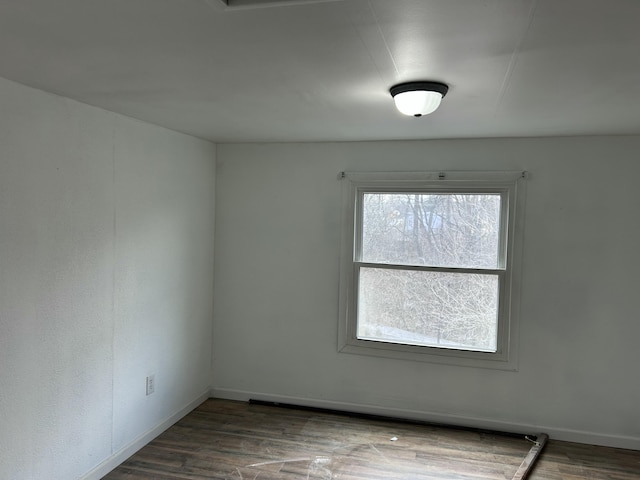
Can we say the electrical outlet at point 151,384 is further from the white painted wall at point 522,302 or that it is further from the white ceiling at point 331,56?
the white ceiling at point 331,56

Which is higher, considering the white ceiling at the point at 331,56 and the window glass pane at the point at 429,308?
the white ceiling at the point at 331,56

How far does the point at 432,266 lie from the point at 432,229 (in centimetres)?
Result: 29

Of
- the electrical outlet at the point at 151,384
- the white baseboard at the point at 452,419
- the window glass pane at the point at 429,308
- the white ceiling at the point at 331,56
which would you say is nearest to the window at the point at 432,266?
the window glass pane at the point at 429,308

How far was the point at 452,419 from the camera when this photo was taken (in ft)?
11.8

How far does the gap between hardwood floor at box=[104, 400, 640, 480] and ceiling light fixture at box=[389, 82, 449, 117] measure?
2177 mm

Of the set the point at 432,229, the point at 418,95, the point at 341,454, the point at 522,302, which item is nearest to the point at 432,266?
the point at 432,229

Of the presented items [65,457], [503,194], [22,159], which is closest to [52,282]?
[22,159]

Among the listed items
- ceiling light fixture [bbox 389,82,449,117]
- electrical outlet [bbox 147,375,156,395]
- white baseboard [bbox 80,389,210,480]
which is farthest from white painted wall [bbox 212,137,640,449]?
ceiling light fixture [bbox 389,82,449,117]

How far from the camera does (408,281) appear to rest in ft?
12.1

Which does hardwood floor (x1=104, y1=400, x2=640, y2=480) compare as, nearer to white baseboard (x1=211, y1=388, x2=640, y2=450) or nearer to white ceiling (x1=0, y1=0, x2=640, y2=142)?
white baseboard (x1=211, y1=388, x2=640, y2=450)

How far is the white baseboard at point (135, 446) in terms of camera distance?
9.11 ft

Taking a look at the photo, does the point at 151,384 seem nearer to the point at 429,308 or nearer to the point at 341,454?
the point at 341,454

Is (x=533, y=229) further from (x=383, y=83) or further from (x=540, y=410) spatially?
(x=383, y=83)

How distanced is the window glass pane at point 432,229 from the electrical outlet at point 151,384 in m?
1.80
